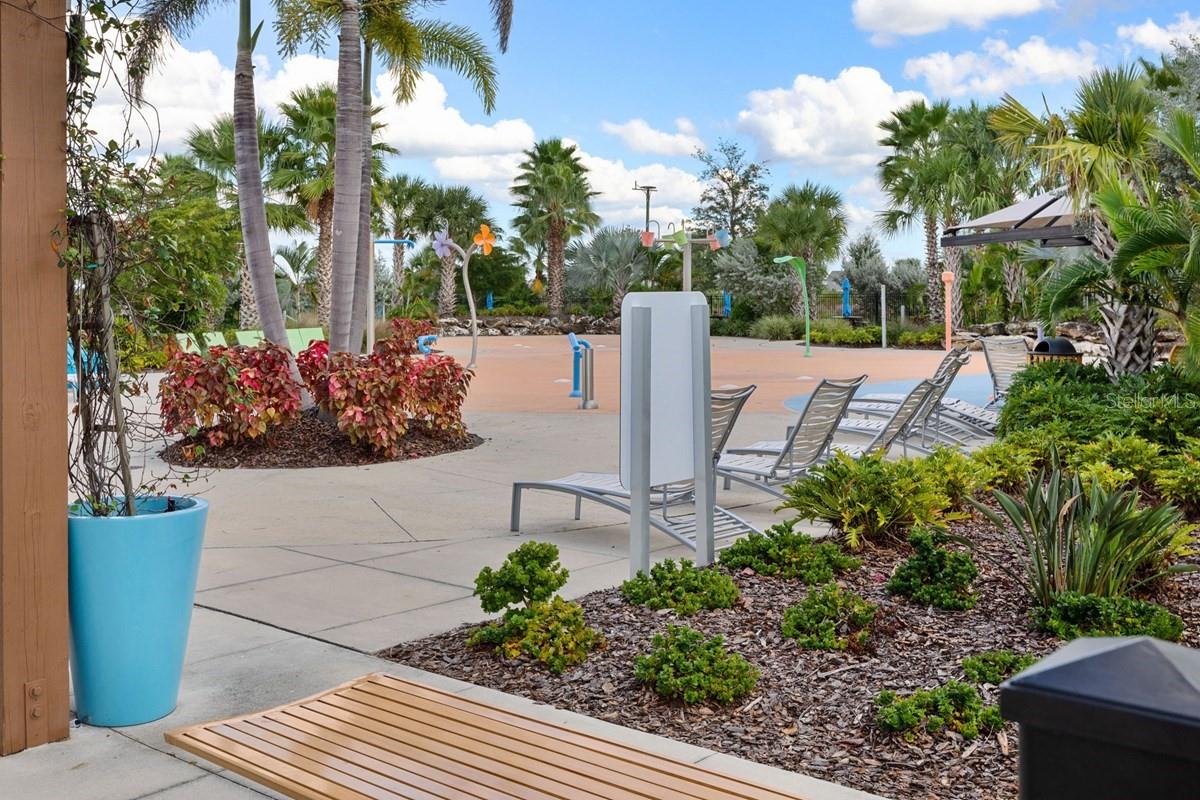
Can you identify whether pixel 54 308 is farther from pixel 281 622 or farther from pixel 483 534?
pixel 483 534

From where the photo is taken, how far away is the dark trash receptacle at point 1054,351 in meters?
14.4

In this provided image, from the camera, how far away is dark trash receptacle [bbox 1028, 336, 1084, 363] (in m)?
14.4

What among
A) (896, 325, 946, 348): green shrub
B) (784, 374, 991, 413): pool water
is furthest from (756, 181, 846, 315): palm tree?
(784, 374, 991, 413): pool water

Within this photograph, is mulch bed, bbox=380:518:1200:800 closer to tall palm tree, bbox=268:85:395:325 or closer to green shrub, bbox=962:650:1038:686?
green shrub, bbox=962:650:1038:686

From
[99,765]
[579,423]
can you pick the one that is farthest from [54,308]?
[579,423]

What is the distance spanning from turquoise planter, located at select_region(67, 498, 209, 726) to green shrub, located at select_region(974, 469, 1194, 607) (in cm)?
318

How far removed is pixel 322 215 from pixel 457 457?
23.8m

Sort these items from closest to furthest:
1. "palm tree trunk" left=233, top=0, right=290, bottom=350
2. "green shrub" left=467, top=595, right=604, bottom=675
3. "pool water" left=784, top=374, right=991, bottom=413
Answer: "green shrub" left=467, top=595, right=604, bottom=675 → "palm tree trunk" left=233, top=0, right=290, bottom=350 → "pool water" left=784, top=374, right=991, bottom=413

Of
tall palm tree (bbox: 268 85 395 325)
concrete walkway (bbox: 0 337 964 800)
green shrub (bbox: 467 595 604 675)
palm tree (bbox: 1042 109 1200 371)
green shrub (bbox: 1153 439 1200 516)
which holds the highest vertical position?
tall palm tree (bbox: 268 85 395 325)

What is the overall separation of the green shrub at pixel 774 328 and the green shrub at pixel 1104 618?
3567cm

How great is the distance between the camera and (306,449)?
10516 mm

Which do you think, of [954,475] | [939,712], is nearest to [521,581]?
[939,712]

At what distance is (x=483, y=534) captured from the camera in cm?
704

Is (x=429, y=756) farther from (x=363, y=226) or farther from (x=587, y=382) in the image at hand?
(x=587, y=382)
